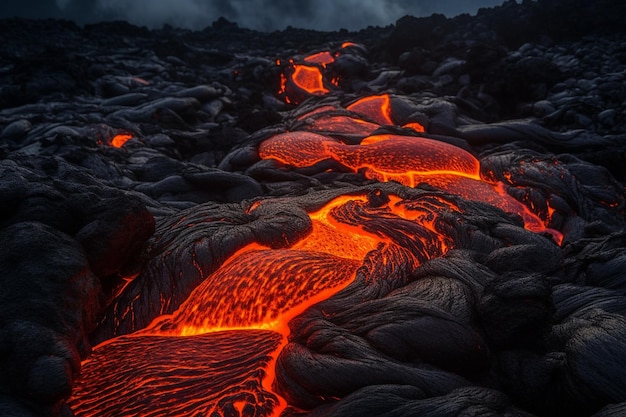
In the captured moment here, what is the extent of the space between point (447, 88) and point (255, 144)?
37.9 feet

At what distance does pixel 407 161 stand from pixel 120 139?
868cm

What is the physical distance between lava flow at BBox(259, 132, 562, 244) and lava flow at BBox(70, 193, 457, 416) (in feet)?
9.97

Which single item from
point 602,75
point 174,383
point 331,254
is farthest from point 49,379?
point 602,75

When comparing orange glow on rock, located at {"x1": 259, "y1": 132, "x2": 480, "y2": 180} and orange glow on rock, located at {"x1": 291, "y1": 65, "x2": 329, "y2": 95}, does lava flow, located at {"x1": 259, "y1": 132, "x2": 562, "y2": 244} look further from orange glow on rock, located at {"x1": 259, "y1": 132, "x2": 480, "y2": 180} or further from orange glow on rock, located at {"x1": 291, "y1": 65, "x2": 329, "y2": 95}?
orange glow on rock, located at {"x1": 291, "y1": 65, "x2": 329, "y2": 95}

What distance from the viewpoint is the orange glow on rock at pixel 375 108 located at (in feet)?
43.3

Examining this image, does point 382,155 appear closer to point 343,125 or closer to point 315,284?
point 343,125

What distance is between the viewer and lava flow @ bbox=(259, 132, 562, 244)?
7914 mm

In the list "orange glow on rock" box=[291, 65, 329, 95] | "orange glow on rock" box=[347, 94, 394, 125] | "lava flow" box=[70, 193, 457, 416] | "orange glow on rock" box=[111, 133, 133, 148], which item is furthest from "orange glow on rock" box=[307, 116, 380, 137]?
"orange glow on rock" box=[291, 65, 329, 95]

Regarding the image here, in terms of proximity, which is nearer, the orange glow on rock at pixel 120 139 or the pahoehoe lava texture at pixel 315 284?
the pahoehoe lava texture at pixel 315 284

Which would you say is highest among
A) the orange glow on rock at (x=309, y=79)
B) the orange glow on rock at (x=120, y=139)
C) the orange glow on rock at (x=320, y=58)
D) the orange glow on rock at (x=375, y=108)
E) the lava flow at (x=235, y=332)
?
the orange glow on rock at (x=320, y=58)

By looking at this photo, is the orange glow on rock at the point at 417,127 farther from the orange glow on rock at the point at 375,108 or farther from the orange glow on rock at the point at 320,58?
the orange glow on rock at the point at 320,58

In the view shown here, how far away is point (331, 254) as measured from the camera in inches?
184

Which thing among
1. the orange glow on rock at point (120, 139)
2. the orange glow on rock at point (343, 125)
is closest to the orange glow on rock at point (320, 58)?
the orange glow on rock at point (343, 125)

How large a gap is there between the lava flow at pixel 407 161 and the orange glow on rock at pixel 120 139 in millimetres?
5023
